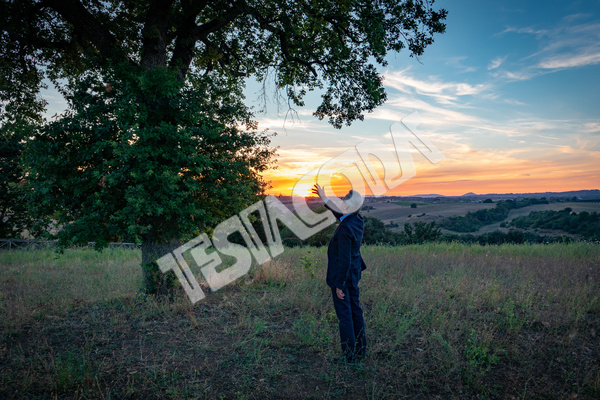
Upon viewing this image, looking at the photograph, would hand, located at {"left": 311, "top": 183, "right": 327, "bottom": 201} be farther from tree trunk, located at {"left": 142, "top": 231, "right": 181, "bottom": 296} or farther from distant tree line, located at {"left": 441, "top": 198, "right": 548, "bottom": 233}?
distant tree line, located at {"left": 441, "top": 198, "right": 548, "bottom": 233}

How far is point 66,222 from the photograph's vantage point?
253 inches

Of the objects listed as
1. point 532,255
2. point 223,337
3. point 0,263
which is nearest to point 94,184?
point 223,337

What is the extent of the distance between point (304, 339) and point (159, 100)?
18.1 feet

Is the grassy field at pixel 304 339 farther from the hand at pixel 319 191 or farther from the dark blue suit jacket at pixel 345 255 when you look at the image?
the hand at pixel 319 191

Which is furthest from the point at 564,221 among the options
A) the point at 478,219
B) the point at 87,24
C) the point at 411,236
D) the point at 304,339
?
the point at 87,24

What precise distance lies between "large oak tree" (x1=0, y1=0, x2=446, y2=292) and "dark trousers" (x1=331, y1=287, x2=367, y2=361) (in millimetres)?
3447

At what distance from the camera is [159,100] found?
675 cm

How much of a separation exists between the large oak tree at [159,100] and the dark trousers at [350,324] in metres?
3.45

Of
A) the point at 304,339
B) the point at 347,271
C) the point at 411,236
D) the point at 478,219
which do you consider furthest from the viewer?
the point at 478,219

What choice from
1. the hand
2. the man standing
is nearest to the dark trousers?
the man standing

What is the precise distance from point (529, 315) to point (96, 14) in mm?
13485

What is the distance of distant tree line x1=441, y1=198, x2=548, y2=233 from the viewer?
4005cm

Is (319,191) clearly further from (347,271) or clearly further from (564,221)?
(564,221)

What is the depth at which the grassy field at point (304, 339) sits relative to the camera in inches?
164
